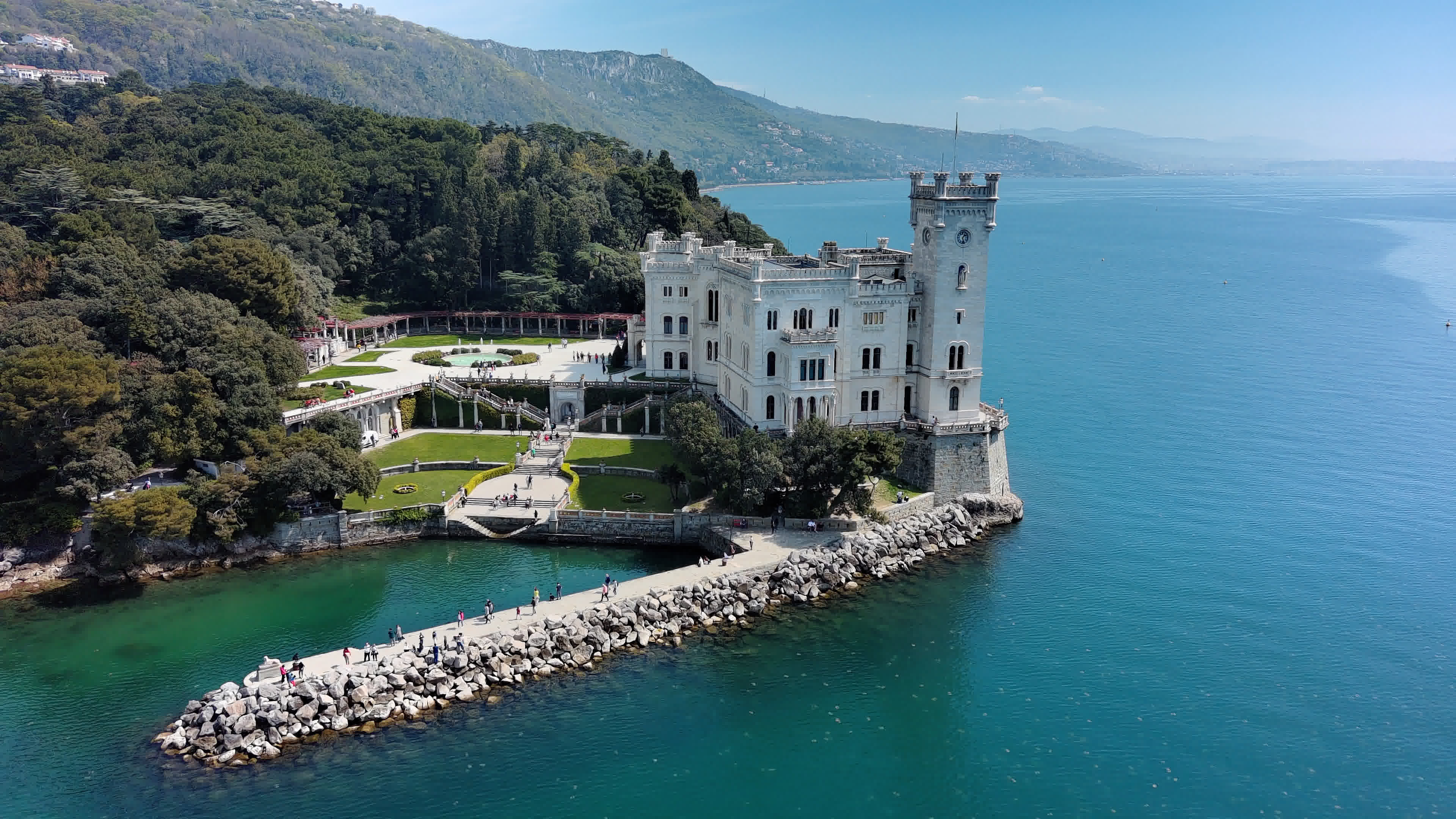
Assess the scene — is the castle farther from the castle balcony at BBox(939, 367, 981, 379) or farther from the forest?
the forest

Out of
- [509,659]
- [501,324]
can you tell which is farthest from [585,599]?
[501,324]

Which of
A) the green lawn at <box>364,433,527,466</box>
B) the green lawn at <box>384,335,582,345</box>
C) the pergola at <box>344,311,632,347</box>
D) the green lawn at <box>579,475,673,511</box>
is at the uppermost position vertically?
the pergola at <box>344,311,632,347</box>

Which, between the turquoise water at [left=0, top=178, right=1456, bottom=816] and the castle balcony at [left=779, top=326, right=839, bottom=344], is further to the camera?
the castle balcony at [left=779, top=326, right=839, bottom=344]

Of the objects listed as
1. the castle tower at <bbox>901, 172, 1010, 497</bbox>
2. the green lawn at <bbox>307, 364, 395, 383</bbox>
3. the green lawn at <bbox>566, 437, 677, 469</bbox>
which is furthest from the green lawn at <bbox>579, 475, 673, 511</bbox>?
the green lawn at <bbox>307, 364, 395, 383</bbox>

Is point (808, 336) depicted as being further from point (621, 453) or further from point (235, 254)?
point (235, 254)

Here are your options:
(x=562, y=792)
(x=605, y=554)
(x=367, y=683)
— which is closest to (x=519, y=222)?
(x=605, y=554)

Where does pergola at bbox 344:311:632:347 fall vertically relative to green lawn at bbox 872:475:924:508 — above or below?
above
